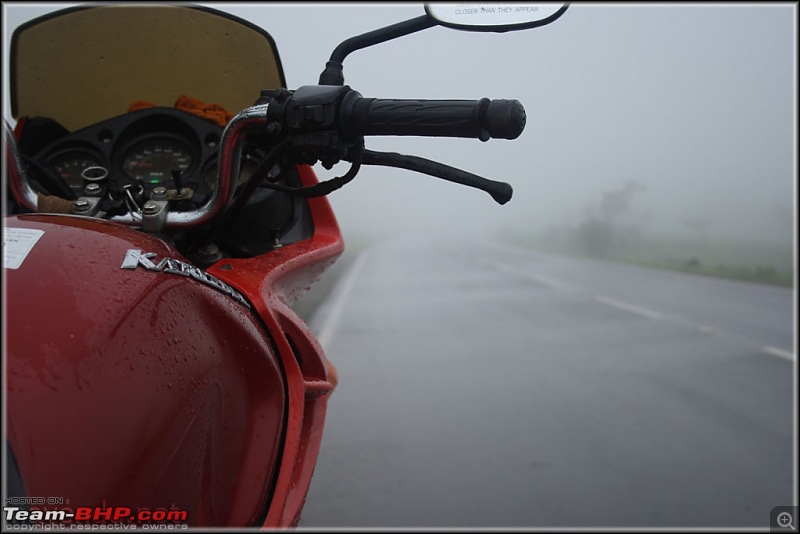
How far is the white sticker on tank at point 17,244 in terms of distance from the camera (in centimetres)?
123

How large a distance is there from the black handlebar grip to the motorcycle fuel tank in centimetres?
46

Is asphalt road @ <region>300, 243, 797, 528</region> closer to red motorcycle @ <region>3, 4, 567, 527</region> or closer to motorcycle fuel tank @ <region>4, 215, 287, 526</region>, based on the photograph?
red motorcycle @ <region>3, 4, 567, 527</region>

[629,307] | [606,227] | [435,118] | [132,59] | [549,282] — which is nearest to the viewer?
[435,118]

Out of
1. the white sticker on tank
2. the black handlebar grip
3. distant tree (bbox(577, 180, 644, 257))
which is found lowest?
distant tree (bbox(577, 180, 644, 257))

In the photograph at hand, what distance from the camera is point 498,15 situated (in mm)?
1649

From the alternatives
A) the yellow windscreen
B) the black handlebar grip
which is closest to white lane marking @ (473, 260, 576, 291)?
the yellow windscreen

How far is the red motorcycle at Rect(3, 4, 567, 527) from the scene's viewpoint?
3.66 ft

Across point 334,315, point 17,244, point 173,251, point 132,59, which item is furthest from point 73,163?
point 334,315

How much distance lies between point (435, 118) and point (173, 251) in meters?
0.61

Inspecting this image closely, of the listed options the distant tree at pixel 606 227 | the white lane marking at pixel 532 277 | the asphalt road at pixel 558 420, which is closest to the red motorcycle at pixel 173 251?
the asphalt road at pixel 558 420

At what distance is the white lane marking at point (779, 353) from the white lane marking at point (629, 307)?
2.69 m

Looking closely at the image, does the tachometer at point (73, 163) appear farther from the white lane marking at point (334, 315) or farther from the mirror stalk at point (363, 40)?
the white lane marking at point (334, 315)

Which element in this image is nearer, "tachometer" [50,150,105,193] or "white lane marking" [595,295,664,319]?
"tachometer" [50,150,105,193]

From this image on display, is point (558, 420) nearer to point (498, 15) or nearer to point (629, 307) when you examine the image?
point (498, 15)
